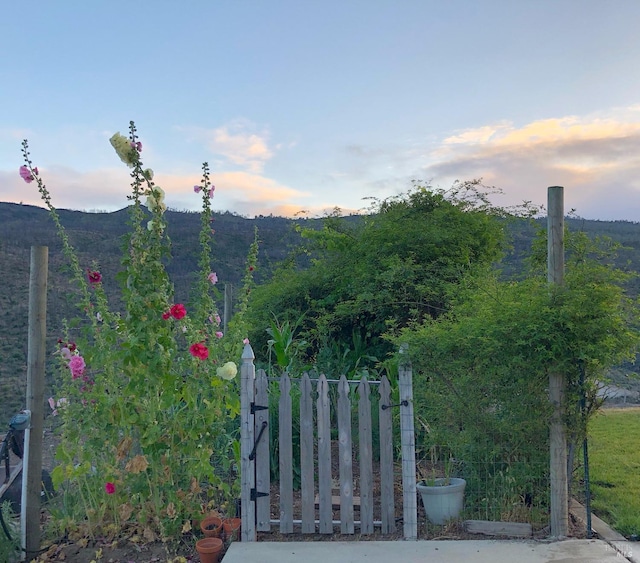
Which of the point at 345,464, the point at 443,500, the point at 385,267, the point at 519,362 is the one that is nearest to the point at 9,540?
the point at 345,464

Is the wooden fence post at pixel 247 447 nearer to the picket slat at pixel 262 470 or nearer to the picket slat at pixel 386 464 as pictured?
the picket slat at pixel 262 470

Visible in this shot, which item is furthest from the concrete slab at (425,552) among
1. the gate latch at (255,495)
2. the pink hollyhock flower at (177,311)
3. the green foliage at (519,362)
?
the pink hollyhock flower at (177,311)

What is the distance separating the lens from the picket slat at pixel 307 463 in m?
4.05

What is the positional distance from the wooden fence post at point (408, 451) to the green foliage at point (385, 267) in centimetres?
230

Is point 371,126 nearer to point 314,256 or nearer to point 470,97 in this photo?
point 470,97

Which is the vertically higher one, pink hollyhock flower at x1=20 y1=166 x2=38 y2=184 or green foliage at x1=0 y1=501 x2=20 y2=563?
pink hollyhock flower at x1=20 y1=166 x2=38 y2=184

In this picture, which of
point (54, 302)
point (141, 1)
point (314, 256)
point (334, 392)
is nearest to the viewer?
point (334, 392)

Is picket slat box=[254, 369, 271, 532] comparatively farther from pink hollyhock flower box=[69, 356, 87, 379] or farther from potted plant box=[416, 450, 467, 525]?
pink hollyhock flower box=[69, 356, 87, 379]

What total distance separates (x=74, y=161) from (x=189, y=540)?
470cm

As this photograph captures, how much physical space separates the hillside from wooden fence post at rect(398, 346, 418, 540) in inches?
144

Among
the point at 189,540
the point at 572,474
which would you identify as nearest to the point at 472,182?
the point at 572,474

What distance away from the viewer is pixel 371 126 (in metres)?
8.32

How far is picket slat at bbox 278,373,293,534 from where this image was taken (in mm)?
4070

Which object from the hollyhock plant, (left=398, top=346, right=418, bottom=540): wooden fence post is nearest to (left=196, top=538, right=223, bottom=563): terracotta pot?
the hollyhock plant
